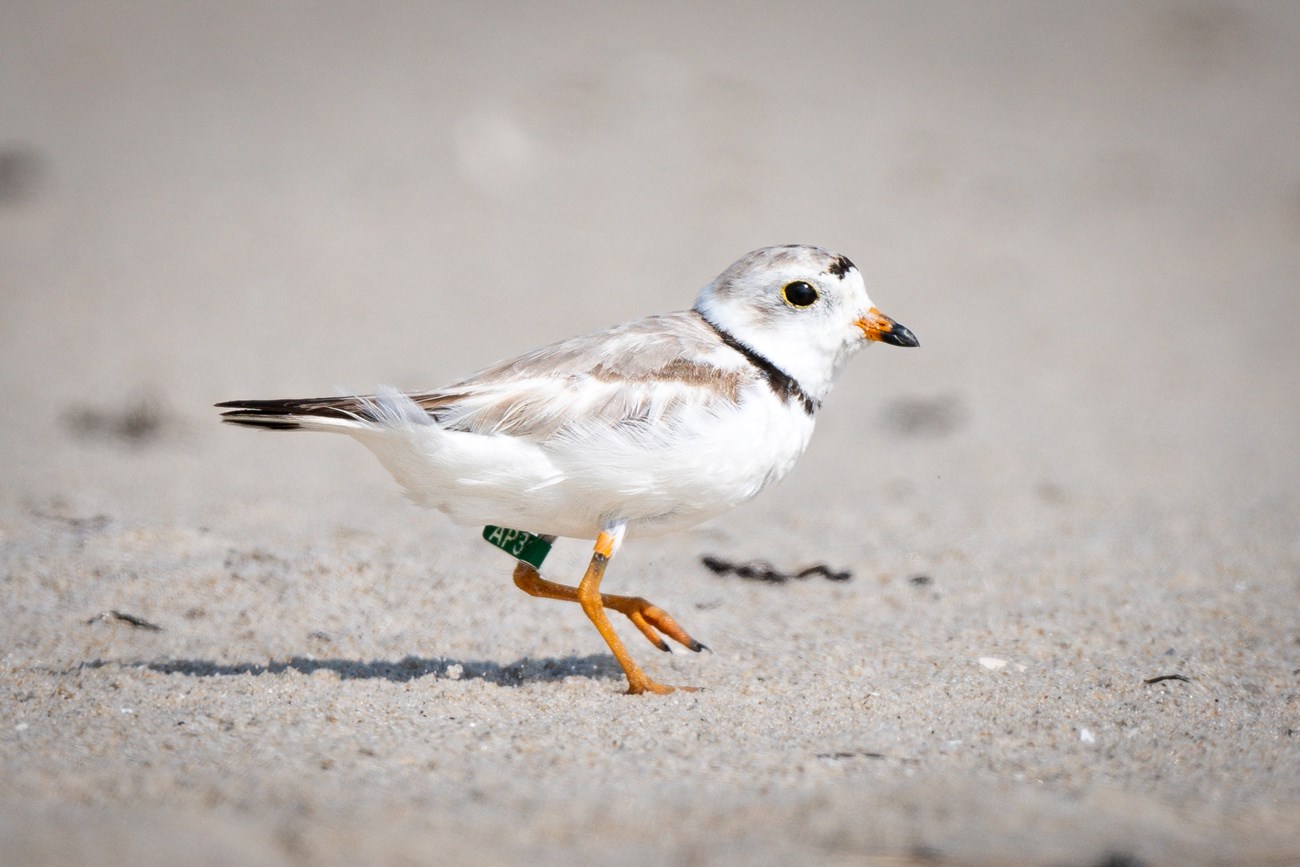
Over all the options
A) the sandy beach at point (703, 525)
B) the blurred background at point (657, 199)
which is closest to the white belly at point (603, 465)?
the sandy beach at point (703, 525)

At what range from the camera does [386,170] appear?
39.5 ft

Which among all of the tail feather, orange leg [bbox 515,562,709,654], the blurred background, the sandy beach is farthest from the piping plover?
the blurred background

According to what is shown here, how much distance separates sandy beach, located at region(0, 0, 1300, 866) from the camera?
3.05 meters

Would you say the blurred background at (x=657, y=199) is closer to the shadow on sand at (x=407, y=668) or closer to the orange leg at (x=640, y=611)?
the shadow on sand at (x=407, y=668)

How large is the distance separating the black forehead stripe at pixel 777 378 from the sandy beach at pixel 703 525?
3.25 ft

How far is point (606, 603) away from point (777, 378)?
43.6 inches

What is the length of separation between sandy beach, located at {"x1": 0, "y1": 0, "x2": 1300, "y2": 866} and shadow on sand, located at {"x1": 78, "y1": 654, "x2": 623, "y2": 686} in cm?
3

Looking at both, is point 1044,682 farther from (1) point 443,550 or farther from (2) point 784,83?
(2) point 784,83

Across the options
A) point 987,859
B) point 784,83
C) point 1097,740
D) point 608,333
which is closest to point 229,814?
point 987,859

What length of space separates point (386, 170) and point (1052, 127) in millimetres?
7502

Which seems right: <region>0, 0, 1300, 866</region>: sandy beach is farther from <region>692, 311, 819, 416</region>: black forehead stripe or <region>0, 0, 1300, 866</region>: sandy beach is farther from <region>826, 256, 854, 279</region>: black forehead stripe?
<region>826, 256, 854, 279</region>: black forehead stripe

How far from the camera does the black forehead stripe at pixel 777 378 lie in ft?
13.8

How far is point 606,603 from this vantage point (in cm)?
452

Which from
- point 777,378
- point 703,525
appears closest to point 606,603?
point 777,378
